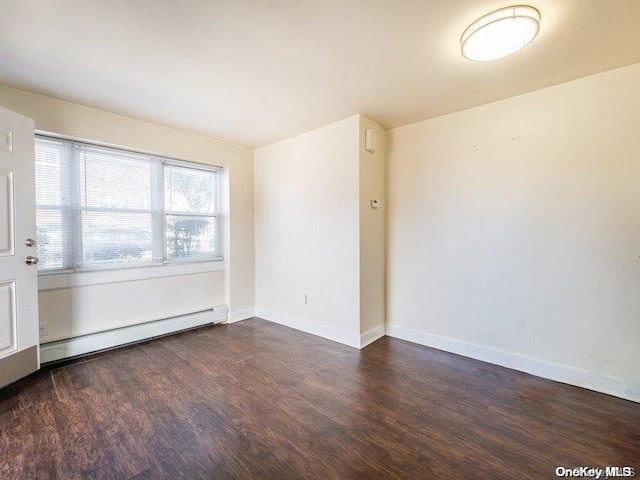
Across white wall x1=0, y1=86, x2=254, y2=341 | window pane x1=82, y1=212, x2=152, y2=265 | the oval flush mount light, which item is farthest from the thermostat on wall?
window pane x1=82, y1=212, x2=152, y2=265

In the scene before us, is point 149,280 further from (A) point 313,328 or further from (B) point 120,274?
(A) point 313,328

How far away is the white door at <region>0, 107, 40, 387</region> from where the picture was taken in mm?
2131

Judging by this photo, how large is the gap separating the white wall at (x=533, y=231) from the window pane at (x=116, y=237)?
2.93 m

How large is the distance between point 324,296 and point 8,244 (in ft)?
9.05

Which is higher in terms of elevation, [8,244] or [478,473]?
[8,244]

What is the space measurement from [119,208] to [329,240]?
2.28m

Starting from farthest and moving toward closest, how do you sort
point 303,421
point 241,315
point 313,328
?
point 241,315 → point 313,328 → point 303,421

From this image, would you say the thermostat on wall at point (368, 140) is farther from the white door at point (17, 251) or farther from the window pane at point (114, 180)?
the white door at point (17, 251)

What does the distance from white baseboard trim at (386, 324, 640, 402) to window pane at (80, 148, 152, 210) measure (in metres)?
3.37

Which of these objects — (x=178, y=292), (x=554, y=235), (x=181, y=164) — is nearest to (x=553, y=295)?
(x=554, y=235)

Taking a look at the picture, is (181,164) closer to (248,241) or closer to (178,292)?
(248,241)

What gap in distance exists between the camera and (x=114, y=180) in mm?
2973

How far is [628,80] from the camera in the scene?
2020mm

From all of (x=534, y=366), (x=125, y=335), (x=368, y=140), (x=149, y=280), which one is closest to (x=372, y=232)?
(x=368, y=140)
